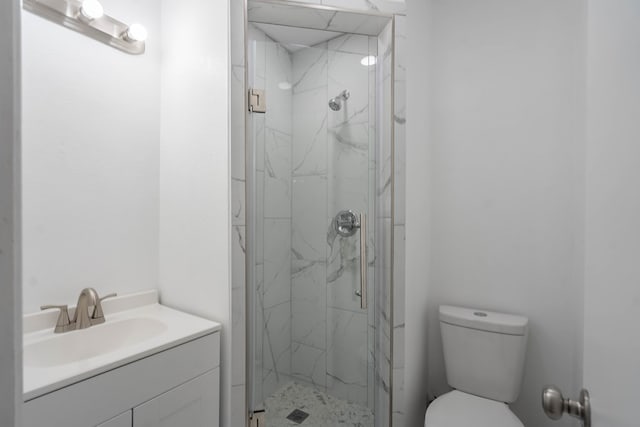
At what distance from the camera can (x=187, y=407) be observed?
1131 mm

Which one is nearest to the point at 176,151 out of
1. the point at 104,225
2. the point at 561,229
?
the point at 104,225

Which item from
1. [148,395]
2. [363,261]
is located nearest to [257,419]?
[148,395]

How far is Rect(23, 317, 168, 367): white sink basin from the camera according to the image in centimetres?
107

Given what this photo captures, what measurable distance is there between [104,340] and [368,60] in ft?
5.60

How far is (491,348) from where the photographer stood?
1.46 m

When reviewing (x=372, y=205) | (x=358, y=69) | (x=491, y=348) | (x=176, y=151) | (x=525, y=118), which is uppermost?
(x=358, y=69)

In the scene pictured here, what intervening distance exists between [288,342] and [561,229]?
4.81 ft

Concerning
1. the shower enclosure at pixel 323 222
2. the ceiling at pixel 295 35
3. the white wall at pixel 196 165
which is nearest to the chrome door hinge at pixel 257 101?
the shower enclosure at pixel 323 222

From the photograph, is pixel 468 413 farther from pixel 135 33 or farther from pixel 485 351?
pixel 135 33

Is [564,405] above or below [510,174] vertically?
below

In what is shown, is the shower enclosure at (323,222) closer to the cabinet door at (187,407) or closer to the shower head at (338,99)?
the shower head at (338,99)

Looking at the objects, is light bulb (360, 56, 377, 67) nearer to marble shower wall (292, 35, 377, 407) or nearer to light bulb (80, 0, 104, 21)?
marble shower wall (292, 35, 377, 407)

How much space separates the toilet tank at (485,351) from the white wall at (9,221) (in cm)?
167

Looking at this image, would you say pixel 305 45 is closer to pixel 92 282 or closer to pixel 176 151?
pixel 176 151
